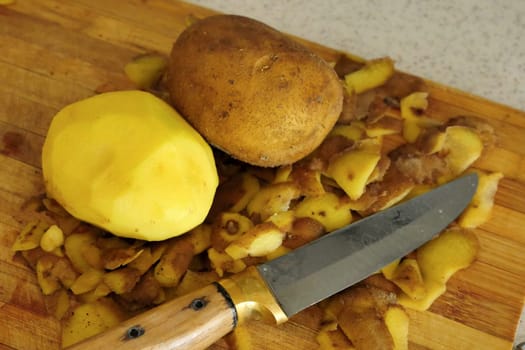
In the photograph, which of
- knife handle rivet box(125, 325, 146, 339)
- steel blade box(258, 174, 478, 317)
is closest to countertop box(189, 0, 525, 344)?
steel blade box(258, 174, 478, 317)

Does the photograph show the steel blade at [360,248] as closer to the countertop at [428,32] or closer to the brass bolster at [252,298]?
the brass bolster at [252,298]

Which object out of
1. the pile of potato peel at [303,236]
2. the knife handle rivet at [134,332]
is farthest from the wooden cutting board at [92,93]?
the knife handle rivet at [134,332]

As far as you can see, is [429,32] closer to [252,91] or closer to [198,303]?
[252,91]

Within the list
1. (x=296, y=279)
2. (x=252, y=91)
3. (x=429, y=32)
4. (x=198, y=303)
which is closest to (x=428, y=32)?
(x=429, y=32)

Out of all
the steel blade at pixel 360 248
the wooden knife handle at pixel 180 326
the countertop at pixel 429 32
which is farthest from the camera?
the countertop at pixel 429 32

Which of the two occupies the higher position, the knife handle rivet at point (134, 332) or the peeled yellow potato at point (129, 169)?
the peeled yellow potato at point (129, 169)

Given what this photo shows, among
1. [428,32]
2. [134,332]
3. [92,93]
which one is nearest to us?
[134,332]
